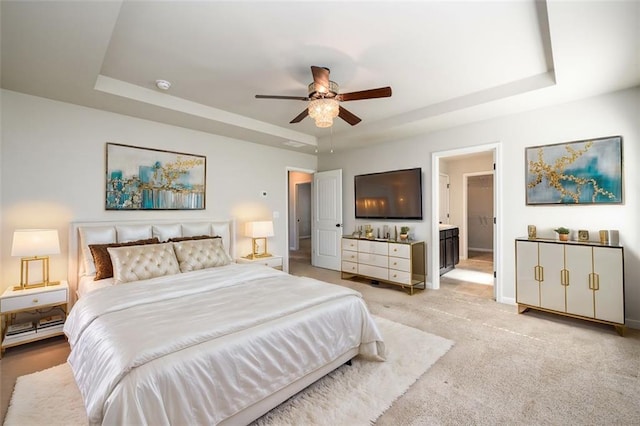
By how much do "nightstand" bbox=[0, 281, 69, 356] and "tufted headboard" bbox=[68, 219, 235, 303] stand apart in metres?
0.27

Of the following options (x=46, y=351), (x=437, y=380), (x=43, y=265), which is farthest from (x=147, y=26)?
(x=437, y=380)

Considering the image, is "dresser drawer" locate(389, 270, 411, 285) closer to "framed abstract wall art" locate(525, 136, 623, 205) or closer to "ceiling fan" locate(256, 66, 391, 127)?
"framed abstract wall art" locate(525, 136, 623, 205)

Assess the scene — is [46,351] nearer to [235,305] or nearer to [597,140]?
[235,305]

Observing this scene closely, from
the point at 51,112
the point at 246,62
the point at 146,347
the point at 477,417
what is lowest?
the point at 477,417

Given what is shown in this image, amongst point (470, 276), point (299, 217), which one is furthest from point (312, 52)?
point (299, 217)

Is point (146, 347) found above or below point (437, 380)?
above

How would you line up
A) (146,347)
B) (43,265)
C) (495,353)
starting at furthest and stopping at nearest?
(43,265)
(495,353)
(146,347)

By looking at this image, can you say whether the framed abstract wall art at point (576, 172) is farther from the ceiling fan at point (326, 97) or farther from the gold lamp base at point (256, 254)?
the gold lamp base at point (256, 254)

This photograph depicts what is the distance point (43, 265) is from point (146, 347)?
253cm

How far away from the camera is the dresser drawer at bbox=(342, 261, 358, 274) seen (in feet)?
16.4

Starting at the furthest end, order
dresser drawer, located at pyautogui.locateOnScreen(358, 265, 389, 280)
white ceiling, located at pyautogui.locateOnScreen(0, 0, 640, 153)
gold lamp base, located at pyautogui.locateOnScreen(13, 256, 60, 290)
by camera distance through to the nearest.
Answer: dresser drawer, located at pyautogui.locateOnScreen(358, 265, 389, 280)
gold lamp base, located at pyautogui.locateOnScreen(13, 256, 60, 290)
white ceiling, located at pyautogui.locateOnScreen(0, 0, 640, 153)

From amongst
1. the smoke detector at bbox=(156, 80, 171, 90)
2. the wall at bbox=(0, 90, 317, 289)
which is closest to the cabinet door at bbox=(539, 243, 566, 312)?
the wall at bbox=(0, 90, 317, 289)

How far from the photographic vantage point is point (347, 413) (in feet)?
5.76

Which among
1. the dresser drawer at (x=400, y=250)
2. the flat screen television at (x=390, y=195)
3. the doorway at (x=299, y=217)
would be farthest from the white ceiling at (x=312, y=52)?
the doorway at (x=299, y=217)
